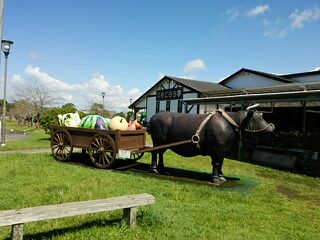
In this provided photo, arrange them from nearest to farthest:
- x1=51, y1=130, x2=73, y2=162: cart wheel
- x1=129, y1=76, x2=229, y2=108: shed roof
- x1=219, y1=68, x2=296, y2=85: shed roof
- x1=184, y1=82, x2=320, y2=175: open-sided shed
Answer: x1=51, y1=130, x2=73, y2=162: cart wheel
x1=184, y1=82, x2=320, y2=175: open-sided shed
x1=219, y1=68, x2=296, y2=85: shed roof
x1=129, y1=76, x2=229, y2=108: shed roof

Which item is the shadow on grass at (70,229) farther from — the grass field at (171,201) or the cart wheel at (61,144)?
the cart wheel at (61,144)

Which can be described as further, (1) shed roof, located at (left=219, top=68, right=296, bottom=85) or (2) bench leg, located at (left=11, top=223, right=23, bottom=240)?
(1) shed roof, located at (left=219, top=68, right=296, bottom=85)

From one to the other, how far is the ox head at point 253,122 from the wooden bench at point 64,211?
3.84 metres

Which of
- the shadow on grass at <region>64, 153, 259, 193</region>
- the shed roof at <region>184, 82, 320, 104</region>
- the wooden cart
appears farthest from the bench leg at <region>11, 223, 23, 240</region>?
the shed roof at <region>184, 82, 320, 104</region>

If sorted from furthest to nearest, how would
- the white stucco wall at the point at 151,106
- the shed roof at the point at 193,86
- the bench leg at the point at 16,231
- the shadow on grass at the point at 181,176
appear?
the white stucco wall at the point at 151,106 < the shed roof at the point at 193,86 < the shadow on grass at the point at 181,176 < the bench leg at the point at 16,231

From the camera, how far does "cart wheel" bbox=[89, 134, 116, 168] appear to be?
856 cm

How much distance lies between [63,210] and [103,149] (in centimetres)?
504

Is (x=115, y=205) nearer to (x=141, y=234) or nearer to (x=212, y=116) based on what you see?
(x=141, y=234)

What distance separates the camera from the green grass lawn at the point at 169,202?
4.46 m

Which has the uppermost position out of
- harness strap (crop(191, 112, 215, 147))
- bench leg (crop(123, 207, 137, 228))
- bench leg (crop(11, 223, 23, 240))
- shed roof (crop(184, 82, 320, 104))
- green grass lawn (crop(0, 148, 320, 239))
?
shed roof (crop(184, 82, 320, 104))

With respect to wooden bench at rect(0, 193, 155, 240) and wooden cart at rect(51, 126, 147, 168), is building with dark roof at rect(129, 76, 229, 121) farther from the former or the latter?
wooden bench at rect(0, 193, 155, 240)

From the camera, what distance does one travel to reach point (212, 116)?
7766 mm

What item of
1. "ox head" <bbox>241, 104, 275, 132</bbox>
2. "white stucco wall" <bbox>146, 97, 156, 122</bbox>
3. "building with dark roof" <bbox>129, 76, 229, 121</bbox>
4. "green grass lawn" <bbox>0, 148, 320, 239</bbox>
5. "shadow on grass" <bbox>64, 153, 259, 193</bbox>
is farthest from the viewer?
"white stucco wall" <bbox>146, 97, 156, 122</bbox>

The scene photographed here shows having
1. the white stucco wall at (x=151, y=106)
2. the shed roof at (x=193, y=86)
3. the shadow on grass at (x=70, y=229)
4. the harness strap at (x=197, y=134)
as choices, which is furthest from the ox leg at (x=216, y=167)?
the white stucco wall at (x=151, y=106)
